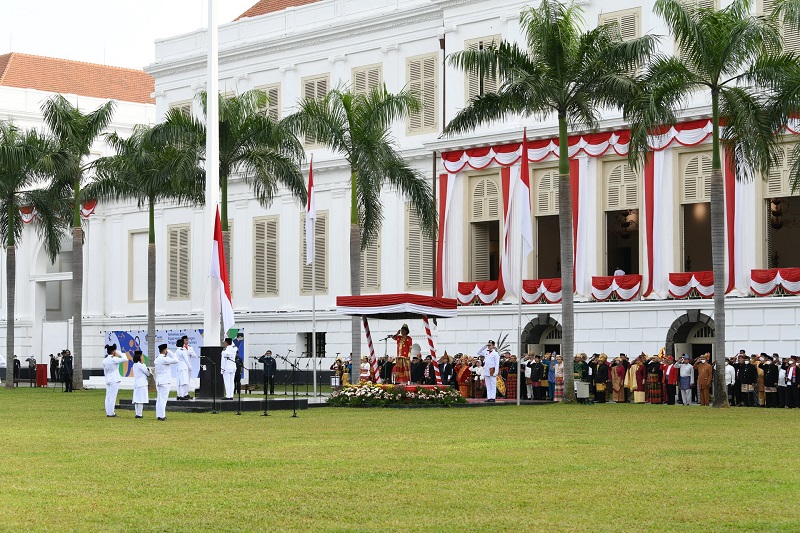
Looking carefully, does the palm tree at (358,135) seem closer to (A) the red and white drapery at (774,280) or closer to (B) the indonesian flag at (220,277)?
(B) the indonesian flag at (220,277)

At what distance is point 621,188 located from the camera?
41969mm

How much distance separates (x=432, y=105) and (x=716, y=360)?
19614 millimetres

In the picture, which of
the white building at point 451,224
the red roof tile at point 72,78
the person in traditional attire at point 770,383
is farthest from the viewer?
the red roof tile at point 72,78

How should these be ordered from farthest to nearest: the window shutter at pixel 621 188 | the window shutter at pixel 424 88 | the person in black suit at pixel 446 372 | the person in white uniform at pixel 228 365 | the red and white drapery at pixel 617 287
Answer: the window shutter at pixel 424 88 → the window shutter at pixel 621 188 → the red and white drapery at pixel 617 287 → the person in black suit at pixel 446 372 → the person in white uniform at pixel 228 365

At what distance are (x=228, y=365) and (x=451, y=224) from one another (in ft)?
46.1

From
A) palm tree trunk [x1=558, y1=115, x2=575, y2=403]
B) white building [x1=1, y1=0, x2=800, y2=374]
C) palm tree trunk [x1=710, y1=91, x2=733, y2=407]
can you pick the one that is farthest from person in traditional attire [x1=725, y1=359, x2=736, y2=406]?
palm tree trunk [x1=558, y1=115, x2=575, y2=403]

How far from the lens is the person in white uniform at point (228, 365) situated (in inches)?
1296

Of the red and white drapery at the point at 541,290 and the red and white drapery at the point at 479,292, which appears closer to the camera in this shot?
the red and white drapery at the point at 541,290

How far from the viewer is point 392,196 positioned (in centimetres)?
4859

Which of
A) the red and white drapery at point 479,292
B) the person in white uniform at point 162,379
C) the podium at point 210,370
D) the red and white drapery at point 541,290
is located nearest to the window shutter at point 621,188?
the red and white drapery at point 541,290

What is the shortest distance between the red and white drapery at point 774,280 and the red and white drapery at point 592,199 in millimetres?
610

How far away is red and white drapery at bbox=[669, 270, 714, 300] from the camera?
127ft

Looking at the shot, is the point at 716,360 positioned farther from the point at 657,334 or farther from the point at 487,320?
the point at 487,320

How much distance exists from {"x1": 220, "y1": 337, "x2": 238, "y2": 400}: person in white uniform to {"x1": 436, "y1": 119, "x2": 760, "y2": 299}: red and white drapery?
8514 millimetres
